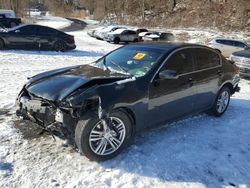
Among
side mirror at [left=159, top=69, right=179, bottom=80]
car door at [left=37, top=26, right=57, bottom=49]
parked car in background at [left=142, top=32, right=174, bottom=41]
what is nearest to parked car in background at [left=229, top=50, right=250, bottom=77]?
side mirror at [left=159, top=69, right=179, bottom=80]

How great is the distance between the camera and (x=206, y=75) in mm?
6250

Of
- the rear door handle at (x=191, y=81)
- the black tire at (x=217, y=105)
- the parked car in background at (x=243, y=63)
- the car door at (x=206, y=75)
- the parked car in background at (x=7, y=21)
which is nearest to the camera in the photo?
the rear door handle at (x=191, y=81)

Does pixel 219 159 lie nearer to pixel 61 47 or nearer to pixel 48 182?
pixel 48 182

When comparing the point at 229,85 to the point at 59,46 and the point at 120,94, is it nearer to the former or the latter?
the point at 120,94

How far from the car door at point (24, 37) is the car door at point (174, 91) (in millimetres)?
11306

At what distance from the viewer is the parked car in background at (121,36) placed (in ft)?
86.8

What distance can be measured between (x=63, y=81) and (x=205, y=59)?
117 inches

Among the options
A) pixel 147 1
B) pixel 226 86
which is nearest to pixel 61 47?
pixel 226 86

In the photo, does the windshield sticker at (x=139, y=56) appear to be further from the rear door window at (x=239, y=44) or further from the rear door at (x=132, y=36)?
the rear door at (x=132, y=36)

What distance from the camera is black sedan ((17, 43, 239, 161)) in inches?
174

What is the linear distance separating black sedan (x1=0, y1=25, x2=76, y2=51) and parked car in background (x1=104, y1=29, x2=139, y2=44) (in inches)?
390

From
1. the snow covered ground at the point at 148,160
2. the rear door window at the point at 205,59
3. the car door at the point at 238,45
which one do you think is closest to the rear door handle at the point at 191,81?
the rear door window at the point at 205,59

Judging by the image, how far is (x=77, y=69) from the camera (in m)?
5.76

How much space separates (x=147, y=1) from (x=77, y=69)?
163ft
